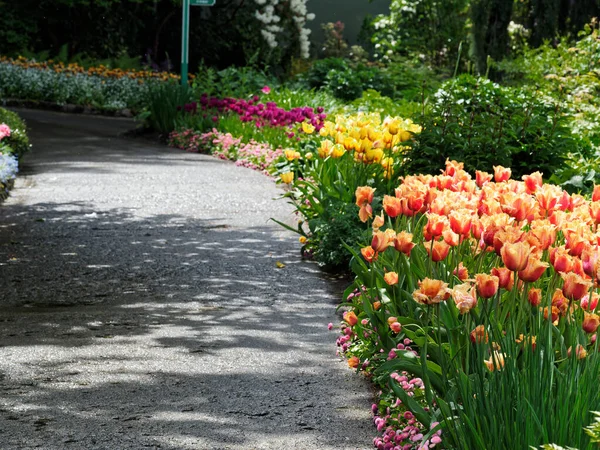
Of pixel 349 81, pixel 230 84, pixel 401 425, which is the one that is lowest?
pixel 401 425

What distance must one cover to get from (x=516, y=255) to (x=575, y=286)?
0.22m

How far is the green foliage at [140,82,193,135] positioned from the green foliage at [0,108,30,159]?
3.13 m

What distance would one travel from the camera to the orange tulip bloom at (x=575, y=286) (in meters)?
2.88

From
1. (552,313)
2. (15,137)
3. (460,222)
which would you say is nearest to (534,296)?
(552,313)

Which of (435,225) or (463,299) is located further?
(435,225)

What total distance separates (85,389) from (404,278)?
4.98 ft

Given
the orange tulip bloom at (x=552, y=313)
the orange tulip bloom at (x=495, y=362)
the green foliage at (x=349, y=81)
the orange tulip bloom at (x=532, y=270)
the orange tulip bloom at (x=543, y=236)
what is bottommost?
the orange tulip bloom at (x=495, y=362)

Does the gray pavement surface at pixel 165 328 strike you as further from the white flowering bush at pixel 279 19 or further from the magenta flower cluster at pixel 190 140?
the white flowering bush at pixel 279 19

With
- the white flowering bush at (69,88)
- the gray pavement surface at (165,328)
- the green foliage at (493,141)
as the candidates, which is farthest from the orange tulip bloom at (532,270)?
the white flowering bush at (69,88)

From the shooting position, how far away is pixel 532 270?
2881 mm

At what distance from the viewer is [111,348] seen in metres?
4.87

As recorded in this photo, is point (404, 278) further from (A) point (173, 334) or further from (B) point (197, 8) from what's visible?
(B) point (197, 8)

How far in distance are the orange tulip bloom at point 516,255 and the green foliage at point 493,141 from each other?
4353 mm

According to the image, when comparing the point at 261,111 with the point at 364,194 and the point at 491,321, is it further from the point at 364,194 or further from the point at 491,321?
the point at 491,321
